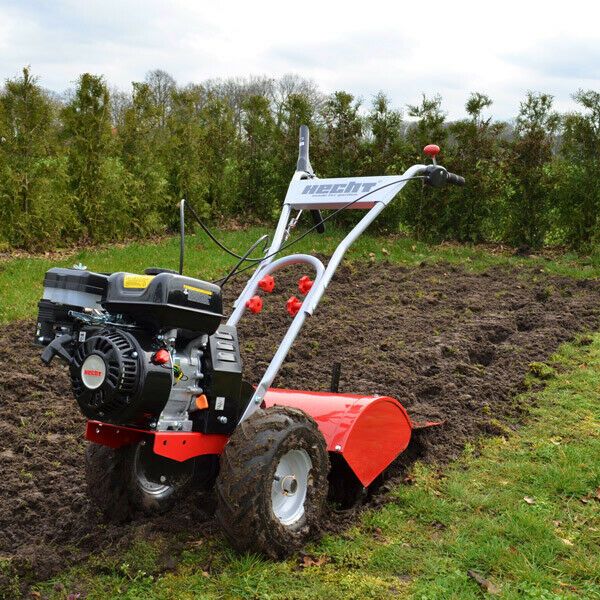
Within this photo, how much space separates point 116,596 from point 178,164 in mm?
11449

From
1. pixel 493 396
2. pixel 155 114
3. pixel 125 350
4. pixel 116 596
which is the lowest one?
pixel 116 596

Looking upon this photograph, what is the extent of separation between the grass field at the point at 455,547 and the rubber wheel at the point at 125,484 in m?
0.28

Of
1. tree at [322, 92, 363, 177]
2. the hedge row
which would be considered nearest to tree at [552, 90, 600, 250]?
the hedge row

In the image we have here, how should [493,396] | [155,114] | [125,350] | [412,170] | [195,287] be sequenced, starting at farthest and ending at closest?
[155,114]
[493,396]
[412,170]
[195,287]
[125,350]

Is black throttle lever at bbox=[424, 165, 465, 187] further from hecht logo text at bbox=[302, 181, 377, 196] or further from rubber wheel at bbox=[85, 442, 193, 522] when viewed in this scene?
rubber wheel at bbox=[85, 442, 193, 522]

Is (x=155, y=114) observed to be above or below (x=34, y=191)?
above

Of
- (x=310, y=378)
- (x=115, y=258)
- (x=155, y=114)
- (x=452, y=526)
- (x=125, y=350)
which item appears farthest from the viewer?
(x=155, y=114)

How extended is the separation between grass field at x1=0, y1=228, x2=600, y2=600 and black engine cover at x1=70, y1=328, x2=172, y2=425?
0.65m

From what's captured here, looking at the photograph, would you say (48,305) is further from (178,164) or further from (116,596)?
(178,164)

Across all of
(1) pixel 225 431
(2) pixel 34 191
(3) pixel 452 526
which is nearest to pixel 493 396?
(3) pixel 452 526

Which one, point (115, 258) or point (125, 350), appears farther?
point (115, 258)

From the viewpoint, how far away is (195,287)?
3.15m

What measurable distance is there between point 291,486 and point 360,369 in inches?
98.2

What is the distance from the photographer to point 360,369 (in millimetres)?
5891
